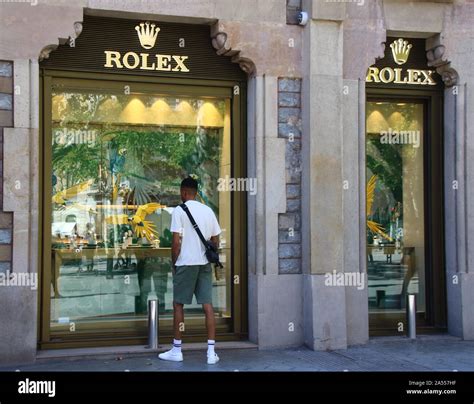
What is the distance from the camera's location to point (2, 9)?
8852 millimetres

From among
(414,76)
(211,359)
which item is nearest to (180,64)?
(414,76)

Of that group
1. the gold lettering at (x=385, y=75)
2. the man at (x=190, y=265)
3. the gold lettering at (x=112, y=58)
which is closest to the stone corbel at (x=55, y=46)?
the gold lettering at (x=112, y=58)

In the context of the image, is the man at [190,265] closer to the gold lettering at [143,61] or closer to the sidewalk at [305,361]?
the sidewalk at [305,361]

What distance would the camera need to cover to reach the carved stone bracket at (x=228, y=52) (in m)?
9.86

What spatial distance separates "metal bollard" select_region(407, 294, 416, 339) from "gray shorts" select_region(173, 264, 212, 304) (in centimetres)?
310

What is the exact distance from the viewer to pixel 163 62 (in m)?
9.94

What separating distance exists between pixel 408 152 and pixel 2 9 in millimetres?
5997

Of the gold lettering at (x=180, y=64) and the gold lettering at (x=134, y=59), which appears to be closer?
the gold lettering at (x=134, y=59)

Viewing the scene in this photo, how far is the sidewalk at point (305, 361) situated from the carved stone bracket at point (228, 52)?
367 centimetres

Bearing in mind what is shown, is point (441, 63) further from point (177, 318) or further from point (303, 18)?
point (177, 318)

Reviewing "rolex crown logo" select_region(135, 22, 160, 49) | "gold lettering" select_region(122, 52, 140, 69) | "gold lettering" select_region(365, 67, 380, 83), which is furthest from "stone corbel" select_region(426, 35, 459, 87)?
"gold lettering" select_region(122, 52, 140, 69)

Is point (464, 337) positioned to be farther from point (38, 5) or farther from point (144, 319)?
point (38, 5)

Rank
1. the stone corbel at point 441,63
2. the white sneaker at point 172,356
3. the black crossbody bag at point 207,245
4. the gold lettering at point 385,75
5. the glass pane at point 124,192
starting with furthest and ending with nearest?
the gold lettering at point 385,75, the stone corbel at point 441,63, the glass pane at point 124,192, the white sneaker at point 172,356, the black crossbody bag at point 207,245
